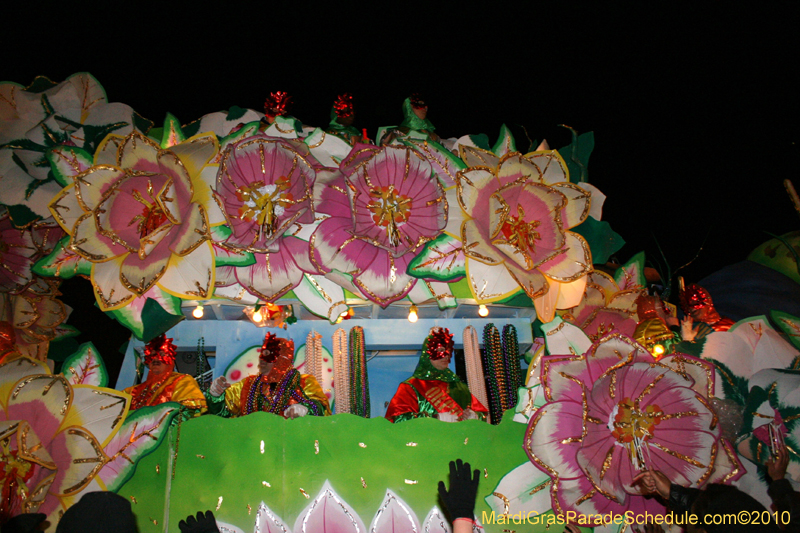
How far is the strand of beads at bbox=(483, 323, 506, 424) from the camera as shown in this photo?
3.18 metres

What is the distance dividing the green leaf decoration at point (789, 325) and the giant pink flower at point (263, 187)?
168 cm

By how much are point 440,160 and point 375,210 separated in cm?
26

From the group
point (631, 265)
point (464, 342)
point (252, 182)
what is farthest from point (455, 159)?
point (464, 342)

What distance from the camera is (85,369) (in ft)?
5.31

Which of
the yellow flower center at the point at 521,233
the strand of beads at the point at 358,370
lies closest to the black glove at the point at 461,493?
the yellow flower center at the point at 521,233

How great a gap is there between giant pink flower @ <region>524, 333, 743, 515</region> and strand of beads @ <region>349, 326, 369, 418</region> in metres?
1.78

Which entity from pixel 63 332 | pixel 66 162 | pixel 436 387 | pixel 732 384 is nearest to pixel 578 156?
pixel 732 384

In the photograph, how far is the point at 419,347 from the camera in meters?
3.39

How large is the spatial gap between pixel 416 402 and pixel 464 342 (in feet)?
2.11

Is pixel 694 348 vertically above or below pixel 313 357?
below

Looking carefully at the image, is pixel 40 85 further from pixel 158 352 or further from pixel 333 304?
pixel 158 352

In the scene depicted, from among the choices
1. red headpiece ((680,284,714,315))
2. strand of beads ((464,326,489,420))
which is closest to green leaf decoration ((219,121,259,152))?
strand of beads ((464,326,489,420))

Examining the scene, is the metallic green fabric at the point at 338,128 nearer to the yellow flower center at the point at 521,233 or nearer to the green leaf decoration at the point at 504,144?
the green leaf decoration at the point at 504,144

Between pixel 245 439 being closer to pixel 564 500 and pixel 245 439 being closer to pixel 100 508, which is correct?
pixel 100 508
